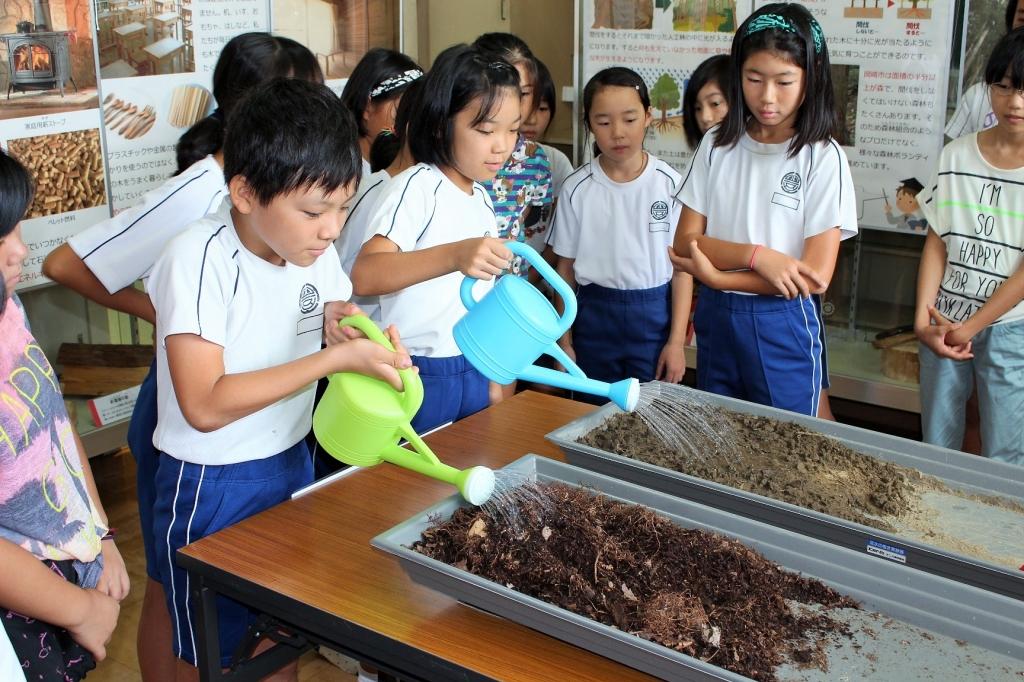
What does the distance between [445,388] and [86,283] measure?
2.31ft

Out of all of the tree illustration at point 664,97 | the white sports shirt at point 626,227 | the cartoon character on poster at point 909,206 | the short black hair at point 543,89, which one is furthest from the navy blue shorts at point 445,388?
the tree illustration at point 664,97

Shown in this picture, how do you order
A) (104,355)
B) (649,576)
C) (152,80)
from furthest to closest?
(104,355) < (152,80) < (649,576)

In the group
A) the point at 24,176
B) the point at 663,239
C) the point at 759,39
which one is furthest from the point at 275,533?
the point at 663,239

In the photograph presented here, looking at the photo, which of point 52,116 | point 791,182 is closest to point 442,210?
point 791,182

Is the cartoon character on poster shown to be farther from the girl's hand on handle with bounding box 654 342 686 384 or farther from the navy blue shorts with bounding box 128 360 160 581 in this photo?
the navy blue shorts with bounding box 128 360 160 581

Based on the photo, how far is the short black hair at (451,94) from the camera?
1.87 m

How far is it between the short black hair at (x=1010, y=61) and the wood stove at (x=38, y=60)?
8.22ft

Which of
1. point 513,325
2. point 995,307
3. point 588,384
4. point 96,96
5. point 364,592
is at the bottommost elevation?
point 364,592

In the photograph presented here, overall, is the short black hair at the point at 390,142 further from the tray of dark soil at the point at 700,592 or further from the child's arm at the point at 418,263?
the tray of dark soil at the point at 700,592

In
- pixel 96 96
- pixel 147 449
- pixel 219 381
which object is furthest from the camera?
pixel 96 96

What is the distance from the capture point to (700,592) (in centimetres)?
126

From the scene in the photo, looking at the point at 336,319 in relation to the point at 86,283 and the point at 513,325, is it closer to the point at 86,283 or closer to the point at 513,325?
the point at 513,325

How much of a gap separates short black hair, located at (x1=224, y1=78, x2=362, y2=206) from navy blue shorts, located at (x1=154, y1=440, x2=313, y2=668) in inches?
17.2

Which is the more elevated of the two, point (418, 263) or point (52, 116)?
point (52, 116)
